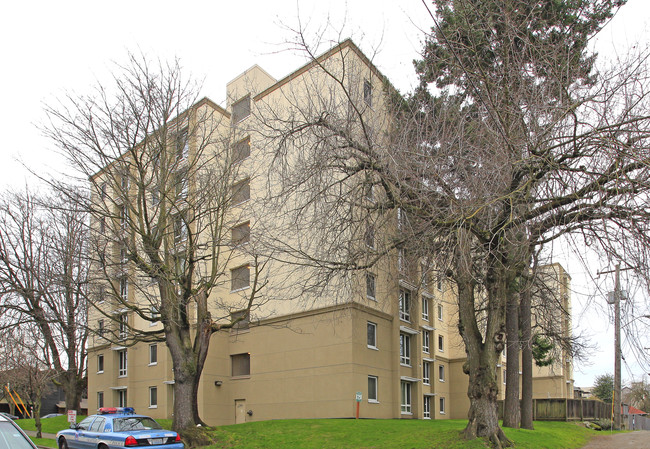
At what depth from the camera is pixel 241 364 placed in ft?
106

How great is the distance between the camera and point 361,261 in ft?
48.4

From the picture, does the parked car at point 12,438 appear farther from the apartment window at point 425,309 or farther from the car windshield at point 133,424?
the apartment window at point 425,309

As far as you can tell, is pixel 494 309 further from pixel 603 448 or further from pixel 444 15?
pixel 444 15

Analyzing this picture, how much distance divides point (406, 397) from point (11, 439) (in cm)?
2728

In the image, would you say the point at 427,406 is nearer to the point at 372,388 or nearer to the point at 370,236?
the point at 372,388

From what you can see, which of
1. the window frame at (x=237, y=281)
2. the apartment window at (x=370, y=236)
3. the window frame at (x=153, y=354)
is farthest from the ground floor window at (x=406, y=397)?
the apartment window at (x=370, y=236)

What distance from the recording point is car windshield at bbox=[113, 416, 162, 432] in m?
14.4

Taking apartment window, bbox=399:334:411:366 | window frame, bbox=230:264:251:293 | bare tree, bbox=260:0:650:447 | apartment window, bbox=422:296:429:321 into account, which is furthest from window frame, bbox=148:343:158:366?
bare tree, bbox=260:0:650:447

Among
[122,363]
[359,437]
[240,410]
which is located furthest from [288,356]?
[122,363]

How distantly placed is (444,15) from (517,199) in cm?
861

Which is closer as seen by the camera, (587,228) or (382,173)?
(587,228)

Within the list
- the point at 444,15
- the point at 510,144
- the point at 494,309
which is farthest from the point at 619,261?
the point at 444,15

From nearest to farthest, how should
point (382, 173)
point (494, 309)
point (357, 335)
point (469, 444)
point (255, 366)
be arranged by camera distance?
point (382, 173) < point (469, 444) < point (494, 309) < point (357, 335) < point (255, 366)

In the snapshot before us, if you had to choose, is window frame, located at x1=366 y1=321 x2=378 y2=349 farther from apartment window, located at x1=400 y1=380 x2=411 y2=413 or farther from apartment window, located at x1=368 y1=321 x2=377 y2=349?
apartment window, located at x1=400 y1=380 x2=411 y2=413
